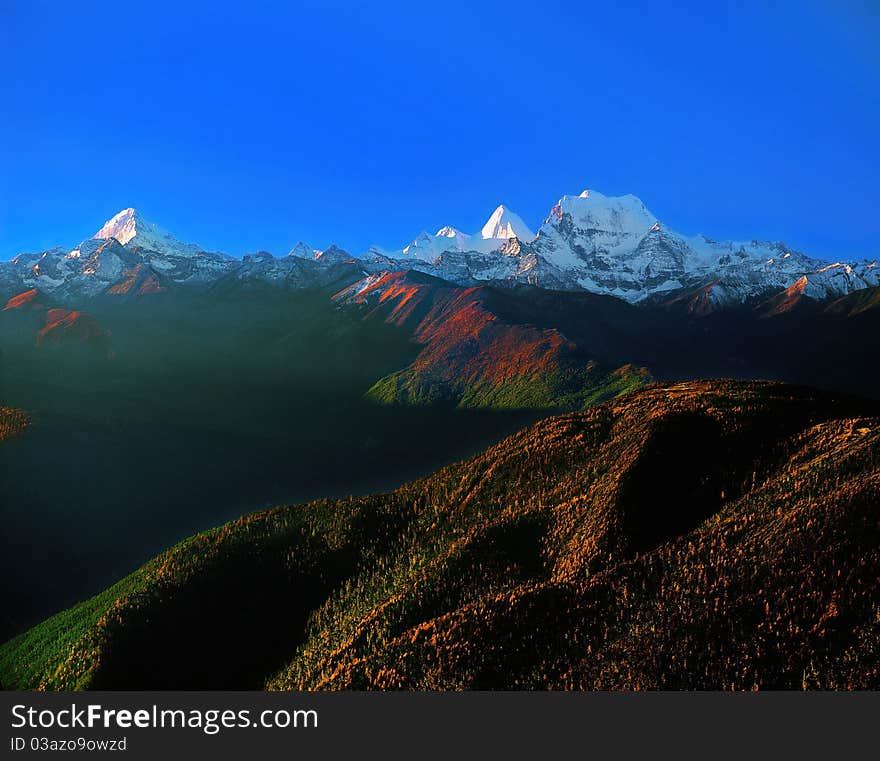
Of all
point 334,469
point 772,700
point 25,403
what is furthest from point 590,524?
point 25,403

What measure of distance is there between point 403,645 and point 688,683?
52.8ft

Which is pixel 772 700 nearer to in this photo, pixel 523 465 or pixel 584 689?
pixel 584 689

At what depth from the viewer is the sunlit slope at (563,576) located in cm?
2855

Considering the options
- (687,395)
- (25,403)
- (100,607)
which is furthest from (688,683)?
(25,403)

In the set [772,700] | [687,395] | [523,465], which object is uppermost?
[687,395]

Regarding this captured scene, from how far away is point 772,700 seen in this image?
21.0 meters

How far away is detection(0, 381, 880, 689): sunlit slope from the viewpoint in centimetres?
2855

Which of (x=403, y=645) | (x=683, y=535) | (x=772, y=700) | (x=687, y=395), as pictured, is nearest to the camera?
(x=772, y=700)

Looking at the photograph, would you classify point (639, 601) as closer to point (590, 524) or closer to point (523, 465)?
point (590, 524)

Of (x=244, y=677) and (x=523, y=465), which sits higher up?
(x=523, y=465)

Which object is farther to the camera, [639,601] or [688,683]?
[639,601]

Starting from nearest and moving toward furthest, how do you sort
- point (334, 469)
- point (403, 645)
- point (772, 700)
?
point (772, 700), point (403, 645), point (334, 469)

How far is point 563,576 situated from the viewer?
37719 mm

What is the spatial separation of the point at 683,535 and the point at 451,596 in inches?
651
